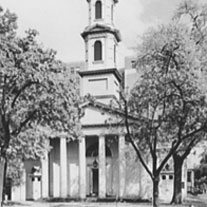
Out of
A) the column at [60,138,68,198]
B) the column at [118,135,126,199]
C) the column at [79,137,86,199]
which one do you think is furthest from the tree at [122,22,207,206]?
the column at [60,138,68,198]

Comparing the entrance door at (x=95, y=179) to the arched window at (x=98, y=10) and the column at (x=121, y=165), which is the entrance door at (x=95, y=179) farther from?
the arched window at (x=98, y=10)

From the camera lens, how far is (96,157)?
45406 mm

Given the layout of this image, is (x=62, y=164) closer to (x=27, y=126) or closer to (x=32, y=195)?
(x=32, y=195)

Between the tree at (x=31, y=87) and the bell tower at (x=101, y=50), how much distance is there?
87.1 ft

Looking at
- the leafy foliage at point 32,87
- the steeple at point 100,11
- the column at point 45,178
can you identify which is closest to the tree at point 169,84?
the leafy foliage at point 32,87

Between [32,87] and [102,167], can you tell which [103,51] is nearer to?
[102,167]

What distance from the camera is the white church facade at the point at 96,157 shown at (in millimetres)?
42031

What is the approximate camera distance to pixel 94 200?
40312 mm

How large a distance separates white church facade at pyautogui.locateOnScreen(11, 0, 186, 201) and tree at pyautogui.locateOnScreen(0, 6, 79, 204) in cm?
2329

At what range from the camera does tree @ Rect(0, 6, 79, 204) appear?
49.6 feet

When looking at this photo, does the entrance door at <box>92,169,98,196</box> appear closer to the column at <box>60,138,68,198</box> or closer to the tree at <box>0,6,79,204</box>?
the column at <box>60,138,68,198</box>

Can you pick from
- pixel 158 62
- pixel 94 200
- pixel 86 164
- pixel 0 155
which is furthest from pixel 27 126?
pixel 86 164

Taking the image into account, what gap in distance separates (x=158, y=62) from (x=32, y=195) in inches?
1182

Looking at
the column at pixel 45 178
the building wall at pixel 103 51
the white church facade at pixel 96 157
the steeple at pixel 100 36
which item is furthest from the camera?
the building wall at pixel 103 51
